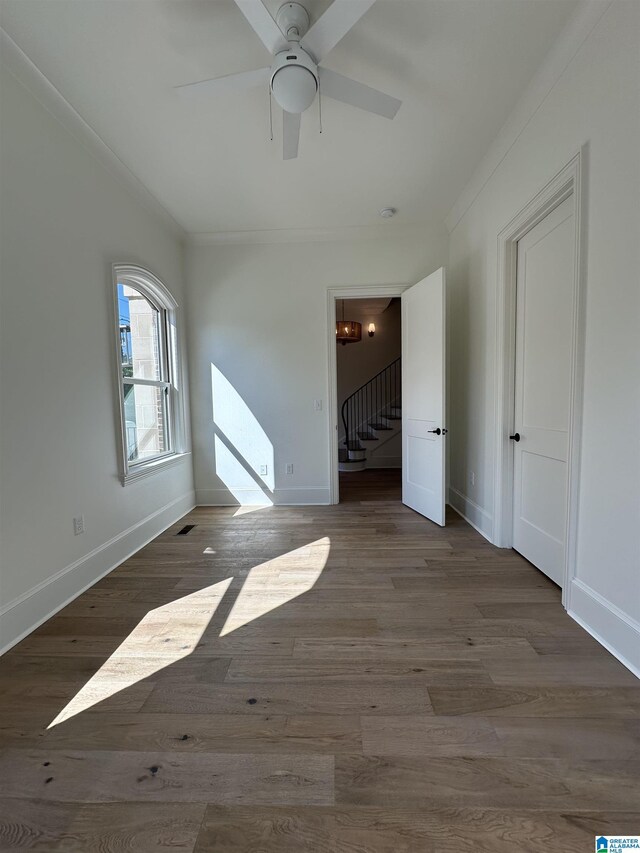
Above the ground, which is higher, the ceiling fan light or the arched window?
the ceiling fan light

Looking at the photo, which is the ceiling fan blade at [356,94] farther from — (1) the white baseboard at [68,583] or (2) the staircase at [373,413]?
(2) the staircase at [373,413]

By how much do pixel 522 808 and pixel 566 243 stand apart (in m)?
2.56

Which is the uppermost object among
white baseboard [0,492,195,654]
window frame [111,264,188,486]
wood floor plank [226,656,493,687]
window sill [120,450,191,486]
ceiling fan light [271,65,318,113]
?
ceiling fan light [271,65,318,113]

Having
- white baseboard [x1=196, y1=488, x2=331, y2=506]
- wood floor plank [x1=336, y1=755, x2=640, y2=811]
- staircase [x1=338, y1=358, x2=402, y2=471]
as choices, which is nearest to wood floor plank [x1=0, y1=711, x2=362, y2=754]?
wood floor plank [x1=336, y1=755, x2=640, y2=811]

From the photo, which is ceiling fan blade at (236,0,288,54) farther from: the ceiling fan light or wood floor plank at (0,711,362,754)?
wood floor plank at (0,711,362,754)

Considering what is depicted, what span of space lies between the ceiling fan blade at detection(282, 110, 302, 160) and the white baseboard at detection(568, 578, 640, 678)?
2.92m

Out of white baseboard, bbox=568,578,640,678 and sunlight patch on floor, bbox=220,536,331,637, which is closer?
white baseboard, bbox=568,578,640,678

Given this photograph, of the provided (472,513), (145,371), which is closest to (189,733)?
(472,513)

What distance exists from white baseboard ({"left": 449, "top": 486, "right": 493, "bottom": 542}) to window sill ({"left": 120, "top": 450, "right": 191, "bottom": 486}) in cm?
295

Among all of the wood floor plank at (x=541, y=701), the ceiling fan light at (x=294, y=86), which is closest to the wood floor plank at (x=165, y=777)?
the wood floor plank at (x=541, y=701)

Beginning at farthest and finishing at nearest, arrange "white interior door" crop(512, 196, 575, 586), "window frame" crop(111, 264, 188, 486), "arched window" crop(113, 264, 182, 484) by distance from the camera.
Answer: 1. "arched window" crop(113, 264, 182, 484)
2. "window frame" crop(111, 264, 188, 486)
3. "white interior door" crop(512, 196, 575, 586)

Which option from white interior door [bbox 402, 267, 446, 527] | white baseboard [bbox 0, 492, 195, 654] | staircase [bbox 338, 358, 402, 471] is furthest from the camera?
staircase [bbox 338, 358, 402, 471]

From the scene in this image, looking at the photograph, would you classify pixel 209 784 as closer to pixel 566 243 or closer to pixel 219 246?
pixel 566 243

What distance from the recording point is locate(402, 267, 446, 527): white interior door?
10.7ft
